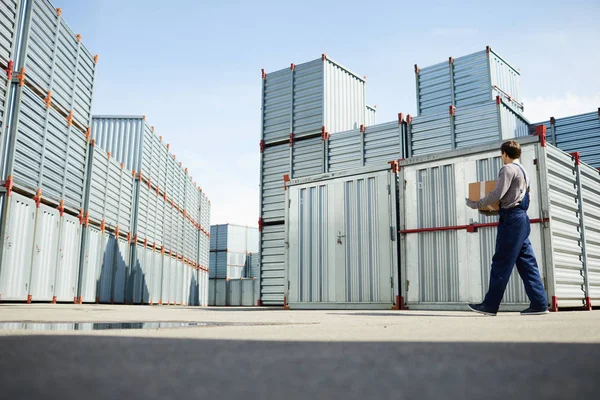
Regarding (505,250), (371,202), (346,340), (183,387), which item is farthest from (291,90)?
(183,387)

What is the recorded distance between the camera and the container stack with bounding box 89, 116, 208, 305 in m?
19.3

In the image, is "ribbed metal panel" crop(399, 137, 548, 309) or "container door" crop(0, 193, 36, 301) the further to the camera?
"container door" crop(0, 193, 36, 301)

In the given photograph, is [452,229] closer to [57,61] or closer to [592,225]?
[592,225]

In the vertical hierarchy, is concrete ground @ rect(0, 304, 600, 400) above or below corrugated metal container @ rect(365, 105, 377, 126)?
below

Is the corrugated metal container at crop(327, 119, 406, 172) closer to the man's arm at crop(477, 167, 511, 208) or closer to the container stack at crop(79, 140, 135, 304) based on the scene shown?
the container stack at crop(79, 140, 135, 304)

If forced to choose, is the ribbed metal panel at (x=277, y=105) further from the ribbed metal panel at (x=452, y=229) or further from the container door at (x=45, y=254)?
the ribbed metal panel at (x=452, y=229)

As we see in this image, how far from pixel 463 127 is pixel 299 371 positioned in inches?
469

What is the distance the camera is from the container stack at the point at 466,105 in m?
12.3

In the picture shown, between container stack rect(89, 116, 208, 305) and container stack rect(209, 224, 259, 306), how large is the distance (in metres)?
5.97

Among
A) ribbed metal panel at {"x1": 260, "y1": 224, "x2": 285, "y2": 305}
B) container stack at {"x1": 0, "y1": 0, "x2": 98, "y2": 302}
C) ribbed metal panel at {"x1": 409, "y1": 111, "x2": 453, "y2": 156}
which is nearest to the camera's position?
container stack at {"x1": 0, "y1": 0, "x2": 98, "y2": 302}

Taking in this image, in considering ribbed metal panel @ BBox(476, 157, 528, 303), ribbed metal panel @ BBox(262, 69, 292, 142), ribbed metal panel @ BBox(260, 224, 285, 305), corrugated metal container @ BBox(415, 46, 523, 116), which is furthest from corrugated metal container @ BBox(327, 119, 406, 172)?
ribbed metal panel @ BBox(476, 157, 528, 303)

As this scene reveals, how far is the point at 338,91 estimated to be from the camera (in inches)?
616

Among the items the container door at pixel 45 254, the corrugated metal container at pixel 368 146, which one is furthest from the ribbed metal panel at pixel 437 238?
the container door at pixel 45 254

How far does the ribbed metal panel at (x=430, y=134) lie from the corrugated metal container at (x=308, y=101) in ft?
8.59
